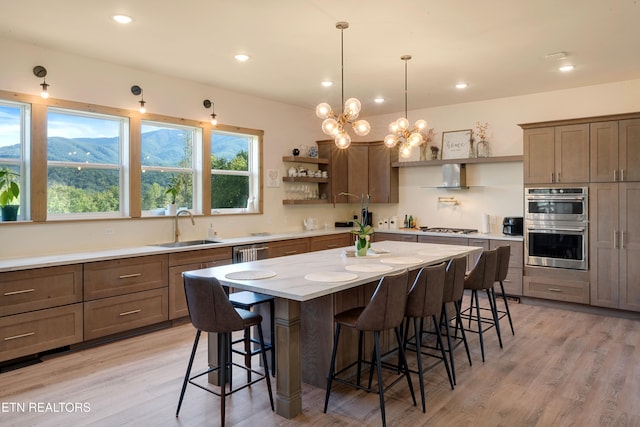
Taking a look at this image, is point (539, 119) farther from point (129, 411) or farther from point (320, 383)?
point (129, 411)

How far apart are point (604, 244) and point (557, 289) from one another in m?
0.73

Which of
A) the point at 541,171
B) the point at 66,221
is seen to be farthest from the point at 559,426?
the point at 66,221

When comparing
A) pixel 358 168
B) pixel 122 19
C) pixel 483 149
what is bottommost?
pixel 358 168

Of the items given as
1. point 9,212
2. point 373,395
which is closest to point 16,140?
point 9,212

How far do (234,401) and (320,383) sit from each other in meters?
0.61

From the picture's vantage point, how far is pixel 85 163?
4438 mm

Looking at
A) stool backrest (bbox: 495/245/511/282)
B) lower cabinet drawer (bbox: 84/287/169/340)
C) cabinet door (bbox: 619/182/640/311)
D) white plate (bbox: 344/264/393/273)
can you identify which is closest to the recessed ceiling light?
lower cabinet drawer (bbox: 84/287/169/340)

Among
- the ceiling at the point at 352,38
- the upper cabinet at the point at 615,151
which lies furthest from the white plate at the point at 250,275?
the upper cabinet at the point at 615,151

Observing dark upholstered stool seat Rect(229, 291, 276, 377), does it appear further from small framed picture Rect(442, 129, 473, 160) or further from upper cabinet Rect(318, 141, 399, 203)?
small framed picture Rect(442, 129, 473, 160)

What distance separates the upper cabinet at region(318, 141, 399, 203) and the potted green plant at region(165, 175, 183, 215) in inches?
97.9

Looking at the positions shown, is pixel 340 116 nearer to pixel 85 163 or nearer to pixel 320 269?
pixel 320 269

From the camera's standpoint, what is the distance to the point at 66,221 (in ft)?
13.8

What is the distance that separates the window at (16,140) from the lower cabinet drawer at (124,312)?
43.4 inches

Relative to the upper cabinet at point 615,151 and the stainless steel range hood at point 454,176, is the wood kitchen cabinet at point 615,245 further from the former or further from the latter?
the stainless steel range hood at point 454,176
